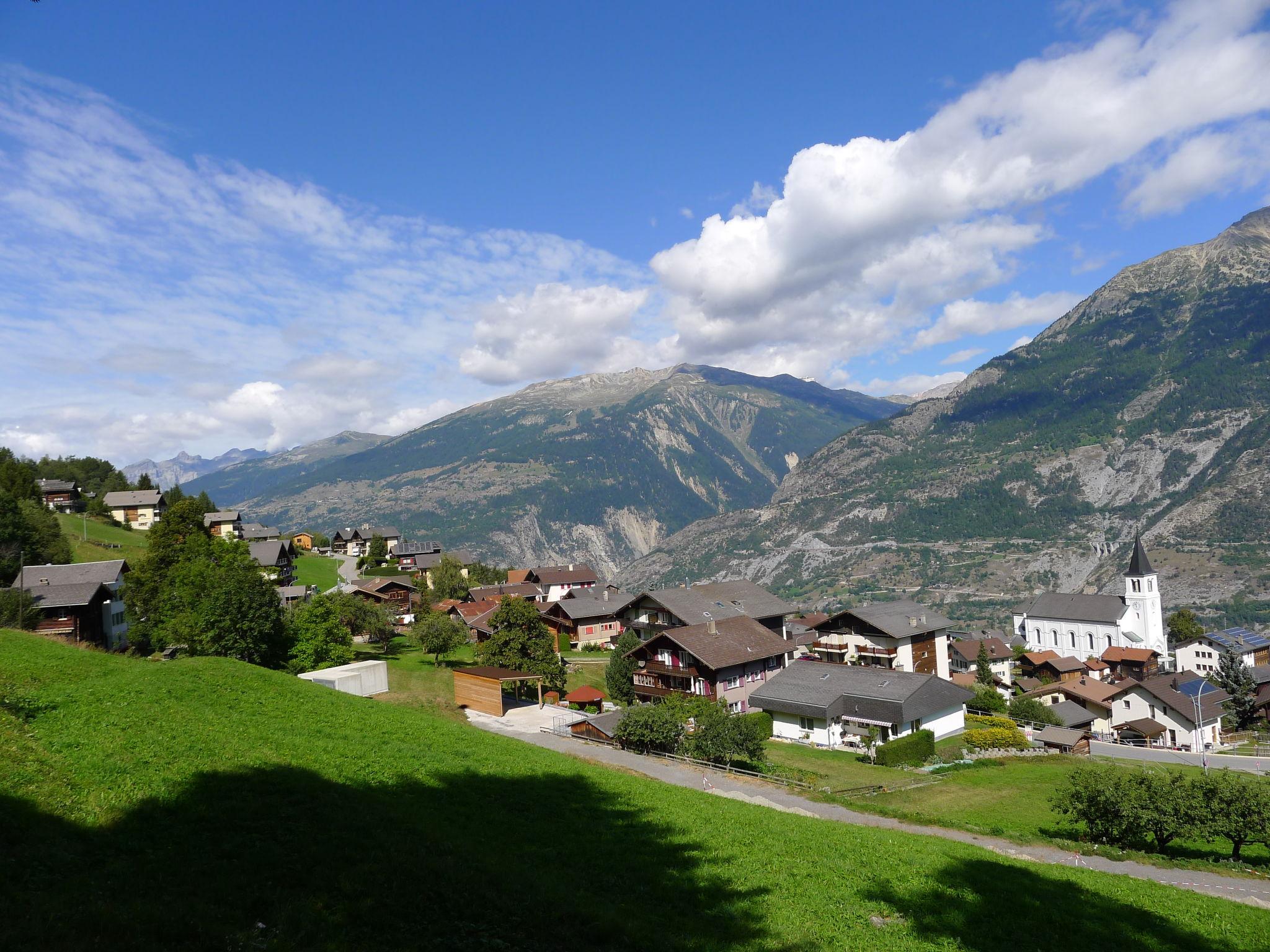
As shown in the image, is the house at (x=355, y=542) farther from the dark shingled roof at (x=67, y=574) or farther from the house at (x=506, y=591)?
the dark shingled roof at (x=67, y=574)

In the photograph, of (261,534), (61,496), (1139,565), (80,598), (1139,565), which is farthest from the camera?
(261,534)

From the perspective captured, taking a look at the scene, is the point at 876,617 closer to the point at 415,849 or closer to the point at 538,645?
the point at 538,645

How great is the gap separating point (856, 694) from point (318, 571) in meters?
99.5

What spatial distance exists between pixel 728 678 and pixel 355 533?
126 m

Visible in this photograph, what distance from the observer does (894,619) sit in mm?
71062

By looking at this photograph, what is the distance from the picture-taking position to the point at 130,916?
8914mm

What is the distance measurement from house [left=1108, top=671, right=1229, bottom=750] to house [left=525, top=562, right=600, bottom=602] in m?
75.1

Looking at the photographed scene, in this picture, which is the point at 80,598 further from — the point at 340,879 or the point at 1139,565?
the point at 1139,565

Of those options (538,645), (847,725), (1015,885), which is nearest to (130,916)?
(1015,885)

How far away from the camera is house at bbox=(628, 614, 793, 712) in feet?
174

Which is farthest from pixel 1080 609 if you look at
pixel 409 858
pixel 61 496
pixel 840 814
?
pixel 61 496

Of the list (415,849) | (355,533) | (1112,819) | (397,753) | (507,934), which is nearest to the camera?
(507,934)

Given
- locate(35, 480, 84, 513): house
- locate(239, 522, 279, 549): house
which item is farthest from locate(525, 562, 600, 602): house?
locate(35, 480, 84, 513): house

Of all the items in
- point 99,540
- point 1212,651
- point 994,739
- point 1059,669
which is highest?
point 99,540
